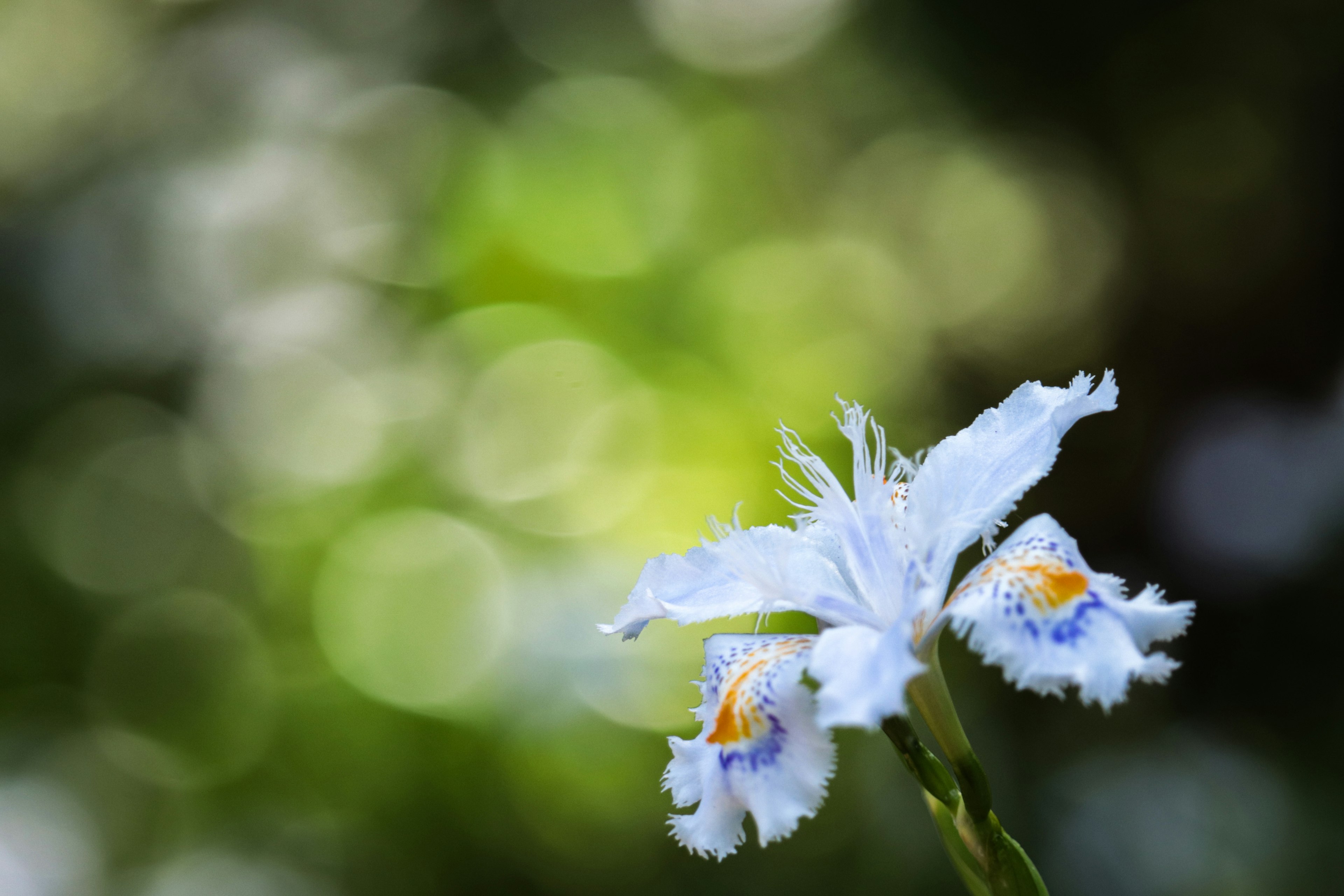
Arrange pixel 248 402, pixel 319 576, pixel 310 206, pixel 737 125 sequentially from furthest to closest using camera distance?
pixel 737 125 < pixel 310 206 < pixel 248 402 < pixel 319 576

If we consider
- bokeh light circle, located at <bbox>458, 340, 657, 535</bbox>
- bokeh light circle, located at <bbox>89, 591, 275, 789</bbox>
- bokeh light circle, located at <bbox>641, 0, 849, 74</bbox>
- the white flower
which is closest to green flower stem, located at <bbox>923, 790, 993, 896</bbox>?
the white flower

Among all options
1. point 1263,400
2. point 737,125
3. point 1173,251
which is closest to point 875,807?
point 1263,400

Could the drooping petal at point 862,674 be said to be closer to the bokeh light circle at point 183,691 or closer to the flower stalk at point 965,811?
the flower stalk at point 965,811

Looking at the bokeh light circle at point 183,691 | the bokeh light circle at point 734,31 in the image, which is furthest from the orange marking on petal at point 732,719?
the bokeh light circle at point 734,31

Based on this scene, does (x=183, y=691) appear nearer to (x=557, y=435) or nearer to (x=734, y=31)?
(x=557, y=435)

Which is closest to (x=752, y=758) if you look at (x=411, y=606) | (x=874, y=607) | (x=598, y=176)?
(x=874, y=607)

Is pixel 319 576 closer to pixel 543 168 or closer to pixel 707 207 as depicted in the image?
pixel 543 168

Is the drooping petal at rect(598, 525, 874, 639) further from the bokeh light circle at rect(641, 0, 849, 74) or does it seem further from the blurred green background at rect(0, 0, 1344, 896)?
the bokeh light circle at rect(641, 0, 849, 74)
